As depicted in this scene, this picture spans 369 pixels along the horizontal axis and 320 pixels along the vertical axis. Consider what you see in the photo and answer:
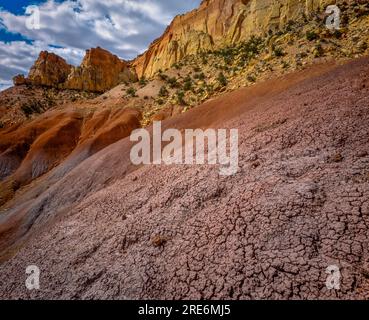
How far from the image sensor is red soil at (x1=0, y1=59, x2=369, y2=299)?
3.01 meters

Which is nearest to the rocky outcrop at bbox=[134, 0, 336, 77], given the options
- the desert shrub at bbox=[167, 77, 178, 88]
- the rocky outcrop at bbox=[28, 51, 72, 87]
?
the desert shrub at bbox=[167, 77, 178, 88]

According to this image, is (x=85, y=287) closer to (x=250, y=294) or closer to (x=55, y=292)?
(x=55, y=292)

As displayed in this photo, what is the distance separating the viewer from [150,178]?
7.20 metres

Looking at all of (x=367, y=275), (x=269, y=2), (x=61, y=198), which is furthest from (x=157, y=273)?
(x=269, y=2)

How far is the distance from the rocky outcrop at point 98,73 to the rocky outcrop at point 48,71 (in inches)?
93.8

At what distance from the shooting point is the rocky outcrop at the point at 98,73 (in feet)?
135

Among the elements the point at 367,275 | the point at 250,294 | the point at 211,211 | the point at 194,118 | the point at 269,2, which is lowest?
the point at 250,294

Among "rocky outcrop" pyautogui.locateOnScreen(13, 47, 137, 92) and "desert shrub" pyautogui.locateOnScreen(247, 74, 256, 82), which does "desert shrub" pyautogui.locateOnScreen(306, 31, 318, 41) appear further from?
"rocky outcrop" pyautogui.locateOnScreen(13, 47, 137, 92)

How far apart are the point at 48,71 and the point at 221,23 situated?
29.6 m

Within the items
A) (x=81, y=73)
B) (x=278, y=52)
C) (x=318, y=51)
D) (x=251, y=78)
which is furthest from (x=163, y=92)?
Result: (x=81, y=73)

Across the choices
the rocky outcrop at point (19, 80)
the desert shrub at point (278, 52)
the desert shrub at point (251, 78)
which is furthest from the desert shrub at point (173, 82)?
the rocky outcrop at point (19, 80)

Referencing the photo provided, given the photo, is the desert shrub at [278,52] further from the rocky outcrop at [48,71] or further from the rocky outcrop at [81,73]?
the rocky outcrop at [48,71]

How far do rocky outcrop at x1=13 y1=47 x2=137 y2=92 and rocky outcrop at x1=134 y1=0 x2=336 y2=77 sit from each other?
8.20 metres

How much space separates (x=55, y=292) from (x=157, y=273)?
2.09 metres
